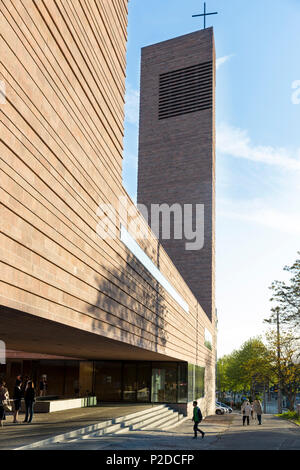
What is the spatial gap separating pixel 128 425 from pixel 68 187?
11.0 metres

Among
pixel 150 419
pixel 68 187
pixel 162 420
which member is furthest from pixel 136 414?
pixel 68 187

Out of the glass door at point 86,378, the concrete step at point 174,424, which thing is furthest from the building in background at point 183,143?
the glass door at point 86,378

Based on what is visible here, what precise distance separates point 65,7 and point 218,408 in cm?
3739

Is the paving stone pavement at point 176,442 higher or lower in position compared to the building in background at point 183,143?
lower

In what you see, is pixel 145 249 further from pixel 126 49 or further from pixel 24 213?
pixel 24 213

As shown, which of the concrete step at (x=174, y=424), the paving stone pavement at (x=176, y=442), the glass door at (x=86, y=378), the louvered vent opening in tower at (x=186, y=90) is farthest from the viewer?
the louvered vent opening in tower at (x=186, y=90)

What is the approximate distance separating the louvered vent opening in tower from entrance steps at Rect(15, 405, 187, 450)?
2605 cm

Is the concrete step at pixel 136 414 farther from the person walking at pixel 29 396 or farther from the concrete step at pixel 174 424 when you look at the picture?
the person walking at pixel 29 396

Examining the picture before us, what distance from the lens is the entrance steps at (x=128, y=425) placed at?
12328mm

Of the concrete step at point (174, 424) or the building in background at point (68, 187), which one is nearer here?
the building in background at point (68, 187)

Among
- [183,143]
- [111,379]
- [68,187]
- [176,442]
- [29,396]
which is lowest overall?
[176,442]

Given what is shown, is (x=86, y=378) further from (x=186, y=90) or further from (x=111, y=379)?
(x=186, y=90)

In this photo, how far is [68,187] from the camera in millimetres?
9898

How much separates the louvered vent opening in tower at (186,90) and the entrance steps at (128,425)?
26.0m
